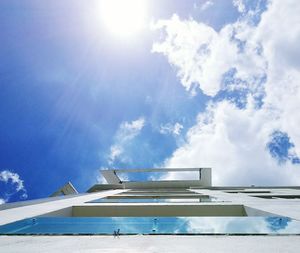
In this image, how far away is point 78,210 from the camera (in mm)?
8992

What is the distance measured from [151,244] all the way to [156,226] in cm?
93

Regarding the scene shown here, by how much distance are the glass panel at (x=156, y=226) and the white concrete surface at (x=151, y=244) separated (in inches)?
10.0

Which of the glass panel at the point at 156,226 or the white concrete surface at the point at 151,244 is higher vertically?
the glass panel at the point at 156,226

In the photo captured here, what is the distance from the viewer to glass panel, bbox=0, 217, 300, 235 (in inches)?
175

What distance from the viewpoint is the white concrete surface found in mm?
3586

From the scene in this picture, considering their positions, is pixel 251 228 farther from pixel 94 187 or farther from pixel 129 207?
pixel 94 187

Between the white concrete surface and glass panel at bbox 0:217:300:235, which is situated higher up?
glass panel at bbox 0:217:300:235

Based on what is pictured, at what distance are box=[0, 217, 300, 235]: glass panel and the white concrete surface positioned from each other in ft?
0.83

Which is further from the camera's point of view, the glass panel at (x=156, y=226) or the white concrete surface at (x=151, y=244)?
the glass panel at (x=156, y=226)

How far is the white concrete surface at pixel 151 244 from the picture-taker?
359 cm

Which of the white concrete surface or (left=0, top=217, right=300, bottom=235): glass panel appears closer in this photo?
the white concrete surface

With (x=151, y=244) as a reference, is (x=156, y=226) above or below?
above

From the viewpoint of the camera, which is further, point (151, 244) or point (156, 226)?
point (156, 226)

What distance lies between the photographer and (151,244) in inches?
152
